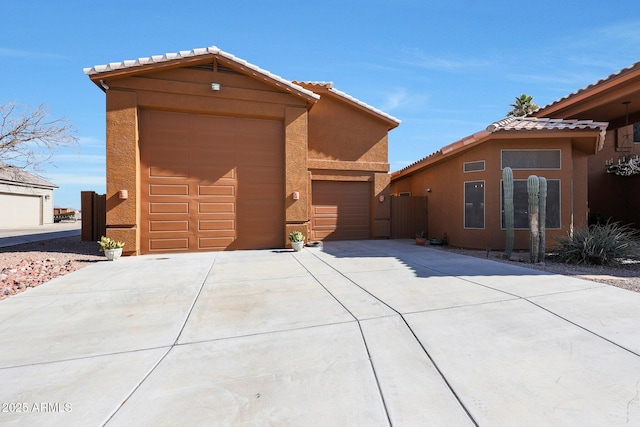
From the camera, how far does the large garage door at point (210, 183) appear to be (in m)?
9.32

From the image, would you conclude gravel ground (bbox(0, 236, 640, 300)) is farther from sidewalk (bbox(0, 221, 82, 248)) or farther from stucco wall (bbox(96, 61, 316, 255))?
sidewalk (bbox(0, 221, 82, 248))

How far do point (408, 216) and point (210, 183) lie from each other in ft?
29.8

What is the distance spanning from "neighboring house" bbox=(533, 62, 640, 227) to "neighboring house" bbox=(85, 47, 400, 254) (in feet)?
30.8

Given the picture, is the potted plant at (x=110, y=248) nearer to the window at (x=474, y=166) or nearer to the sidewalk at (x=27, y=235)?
the sidewalk at (x=27, y=235)

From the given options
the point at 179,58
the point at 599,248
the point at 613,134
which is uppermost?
the point at 179,58

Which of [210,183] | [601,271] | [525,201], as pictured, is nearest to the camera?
[601,271]

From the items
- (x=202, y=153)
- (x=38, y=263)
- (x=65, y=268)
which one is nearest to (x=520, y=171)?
(x=202, y=153)

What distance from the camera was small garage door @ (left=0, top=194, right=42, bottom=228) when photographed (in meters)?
21.2

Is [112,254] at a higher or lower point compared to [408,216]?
lower

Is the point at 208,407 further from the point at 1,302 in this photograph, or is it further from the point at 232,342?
the point at 1,302

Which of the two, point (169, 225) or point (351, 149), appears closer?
point (169, 225)

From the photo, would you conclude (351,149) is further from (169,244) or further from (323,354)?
(323,354)

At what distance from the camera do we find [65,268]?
Answer: 22.7ft

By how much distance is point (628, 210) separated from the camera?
45.6ft
